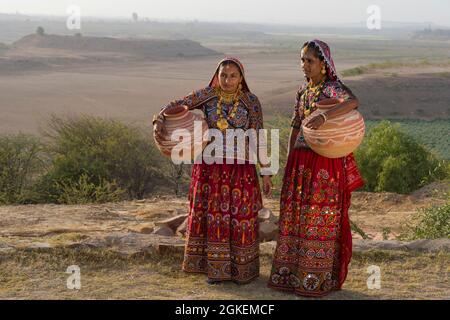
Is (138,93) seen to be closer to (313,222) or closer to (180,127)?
(180,127)

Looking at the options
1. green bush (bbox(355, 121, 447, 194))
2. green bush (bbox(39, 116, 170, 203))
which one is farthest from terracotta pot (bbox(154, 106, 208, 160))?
green bush (bbox(355, 121, 447, 194))

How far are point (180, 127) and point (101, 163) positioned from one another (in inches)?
369

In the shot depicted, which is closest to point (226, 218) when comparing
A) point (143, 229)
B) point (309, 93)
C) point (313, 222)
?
point (313, 222)

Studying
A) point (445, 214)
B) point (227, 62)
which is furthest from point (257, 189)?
point (445, 214)

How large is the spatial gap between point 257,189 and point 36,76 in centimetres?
5168

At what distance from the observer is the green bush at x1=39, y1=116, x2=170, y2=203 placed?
41.3 ft

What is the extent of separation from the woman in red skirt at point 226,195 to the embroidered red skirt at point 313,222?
26 cm

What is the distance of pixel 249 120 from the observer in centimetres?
475

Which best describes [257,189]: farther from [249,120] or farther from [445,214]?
[445,214]

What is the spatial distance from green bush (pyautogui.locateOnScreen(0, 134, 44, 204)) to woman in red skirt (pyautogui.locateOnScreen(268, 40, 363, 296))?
9.08 m

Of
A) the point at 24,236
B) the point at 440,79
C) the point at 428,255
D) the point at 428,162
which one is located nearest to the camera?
the point at 428,255

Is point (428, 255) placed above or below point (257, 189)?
below

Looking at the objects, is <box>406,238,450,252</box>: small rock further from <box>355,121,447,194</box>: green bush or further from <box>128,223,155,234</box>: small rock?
<box>355,121,447,194</box>: green bush

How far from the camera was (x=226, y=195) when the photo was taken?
15.7ft
